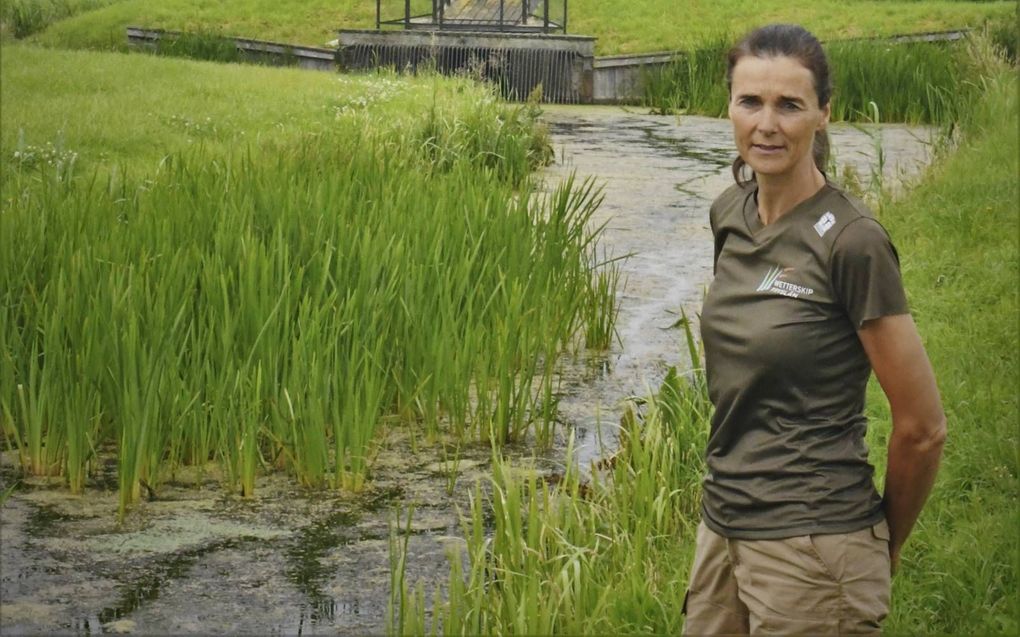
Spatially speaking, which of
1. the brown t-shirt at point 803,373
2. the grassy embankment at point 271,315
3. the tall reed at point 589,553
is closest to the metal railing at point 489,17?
the grassy embankment at point 271,315

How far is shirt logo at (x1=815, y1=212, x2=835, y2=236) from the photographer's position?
8.27 feet

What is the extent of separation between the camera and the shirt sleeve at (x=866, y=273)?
2443mm

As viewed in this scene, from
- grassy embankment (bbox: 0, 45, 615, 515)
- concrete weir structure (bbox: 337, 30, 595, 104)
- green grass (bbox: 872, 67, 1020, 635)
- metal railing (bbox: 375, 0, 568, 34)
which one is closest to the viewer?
green grass (bbox: 872, 67, 1020, 635)

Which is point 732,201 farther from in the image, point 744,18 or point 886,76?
point 744,18

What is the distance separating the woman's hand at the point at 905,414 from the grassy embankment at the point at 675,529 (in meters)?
0.93

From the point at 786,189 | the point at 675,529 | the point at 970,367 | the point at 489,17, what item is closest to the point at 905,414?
the point at 786,189

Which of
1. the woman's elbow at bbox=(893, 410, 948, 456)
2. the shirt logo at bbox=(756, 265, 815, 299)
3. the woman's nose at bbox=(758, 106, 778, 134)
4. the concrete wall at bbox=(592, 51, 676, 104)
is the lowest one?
the concrete wall at bbox=(592, 51, 676, 104)

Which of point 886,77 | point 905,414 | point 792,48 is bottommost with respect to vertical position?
point 886,77

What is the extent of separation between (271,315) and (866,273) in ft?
9.19

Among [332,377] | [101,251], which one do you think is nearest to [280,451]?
[332,377]

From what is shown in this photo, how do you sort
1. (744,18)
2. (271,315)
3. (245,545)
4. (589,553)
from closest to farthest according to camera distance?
(589,553) < (245,545) < (271,315) < (744,18)

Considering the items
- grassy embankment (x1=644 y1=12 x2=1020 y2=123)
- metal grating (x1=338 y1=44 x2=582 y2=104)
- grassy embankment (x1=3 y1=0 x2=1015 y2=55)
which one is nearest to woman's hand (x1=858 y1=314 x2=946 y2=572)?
grassy embankment (x1=644 y1=12 x2=1020 y2=123)

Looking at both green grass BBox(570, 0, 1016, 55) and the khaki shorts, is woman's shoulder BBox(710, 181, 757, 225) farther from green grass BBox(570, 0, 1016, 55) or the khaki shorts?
green grass BBox(570, 0, 1016, 55)

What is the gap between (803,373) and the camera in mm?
2531
